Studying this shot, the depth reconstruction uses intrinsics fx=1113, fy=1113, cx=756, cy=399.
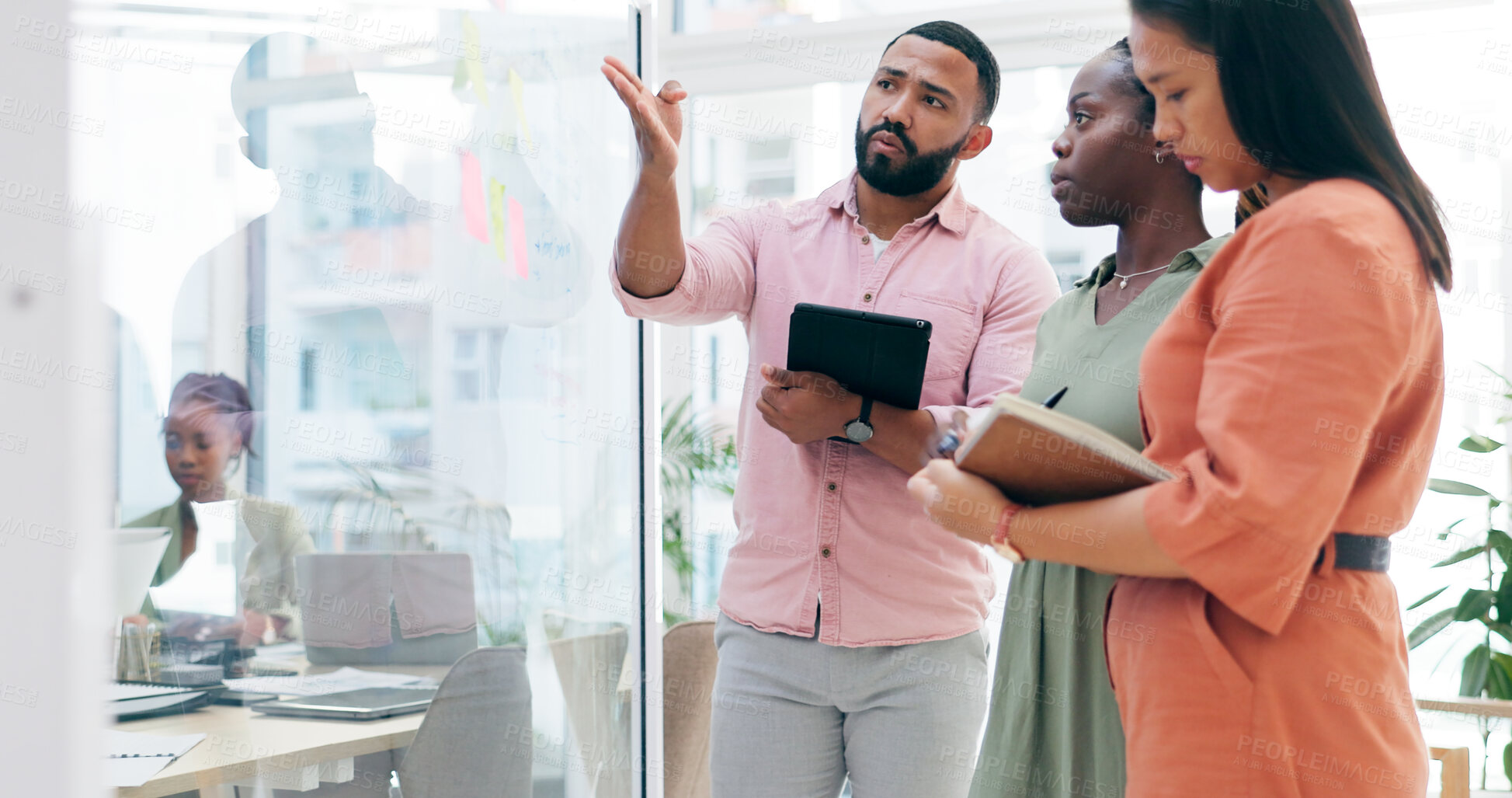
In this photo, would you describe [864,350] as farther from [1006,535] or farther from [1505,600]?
[1505,600]

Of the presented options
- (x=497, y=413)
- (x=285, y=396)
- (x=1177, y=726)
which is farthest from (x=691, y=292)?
(x=1177, y=726)

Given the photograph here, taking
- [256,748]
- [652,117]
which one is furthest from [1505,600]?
[256,748]

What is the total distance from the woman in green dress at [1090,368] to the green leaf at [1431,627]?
1.98 m

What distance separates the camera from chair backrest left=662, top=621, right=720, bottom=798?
2.42 metres

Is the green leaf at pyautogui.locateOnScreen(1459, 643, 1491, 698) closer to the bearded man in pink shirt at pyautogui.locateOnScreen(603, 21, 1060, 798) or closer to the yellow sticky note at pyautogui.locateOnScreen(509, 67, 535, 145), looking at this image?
the bearded man in pink shirt at pyautogui.locateOnScreen(603, 21, 1060, 798)

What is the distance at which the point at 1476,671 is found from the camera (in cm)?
284

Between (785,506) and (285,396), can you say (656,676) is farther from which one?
(285,396)

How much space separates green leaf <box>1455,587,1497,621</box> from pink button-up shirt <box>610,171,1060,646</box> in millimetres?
1826

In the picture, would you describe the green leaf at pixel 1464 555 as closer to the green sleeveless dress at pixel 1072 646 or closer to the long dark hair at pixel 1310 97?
the green sleeveless dress at pixel 1072 646

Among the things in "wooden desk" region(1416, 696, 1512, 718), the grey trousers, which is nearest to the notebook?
the grey trousers

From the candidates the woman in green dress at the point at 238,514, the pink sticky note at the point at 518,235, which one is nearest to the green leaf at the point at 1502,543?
the pink sticky note at the point at 518,235

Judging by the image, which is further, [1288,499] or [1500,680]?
[1500,680]

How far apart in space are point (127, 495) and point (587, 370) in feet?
3.21

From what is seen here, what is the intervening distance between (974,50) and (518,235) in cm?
82
